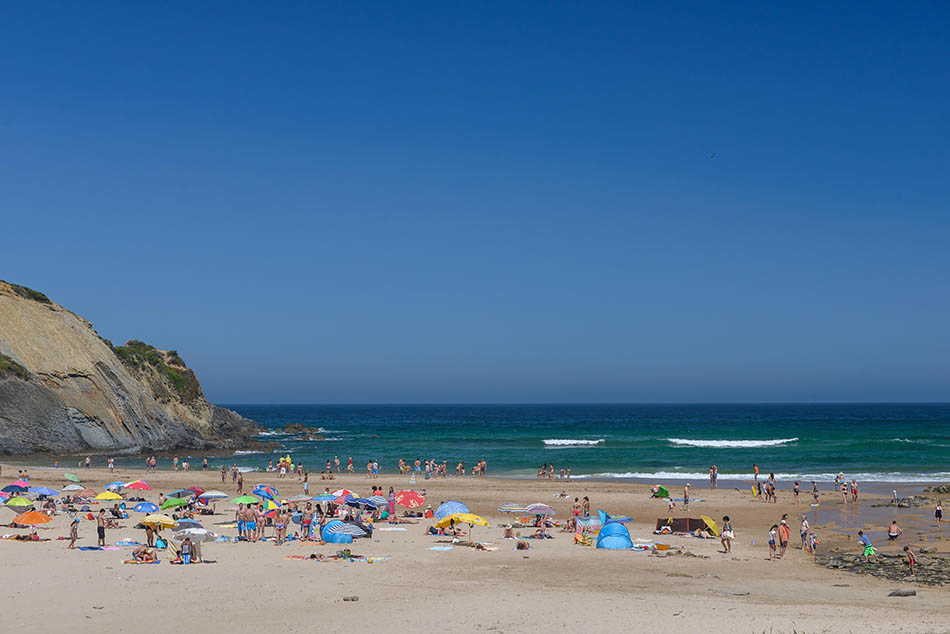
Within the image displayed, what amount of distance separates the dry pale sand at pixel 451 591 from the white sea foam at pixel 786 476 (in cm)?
2273

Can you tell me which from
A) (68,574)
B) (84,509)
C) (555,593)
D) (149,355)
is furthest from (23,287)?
(555,593)

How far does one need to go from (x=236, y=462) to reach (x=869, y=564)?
159ft

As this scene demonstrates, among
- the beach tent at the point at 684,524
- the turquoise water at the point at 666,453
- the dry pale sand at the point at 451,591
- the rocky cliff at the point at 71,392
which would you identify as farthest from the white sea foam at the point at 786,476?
the rocky cliff at the point at 71,392

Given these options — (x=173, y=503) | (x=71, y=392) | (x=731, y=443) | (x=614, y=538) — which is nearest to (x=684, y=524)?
(x=614, y=538)

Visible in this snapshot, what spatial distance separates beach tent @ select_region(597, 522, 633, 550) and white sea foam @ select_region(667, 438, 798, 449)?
2212 inches

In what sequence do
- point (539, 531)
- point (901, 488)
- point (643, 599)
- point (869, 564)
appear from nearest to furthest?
point (643, 599) → point (869, 564) → point (539, 531) → point (901, 488)

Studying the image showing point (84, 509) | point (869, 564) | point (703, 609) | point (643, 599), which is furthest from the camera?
point (84, 509)

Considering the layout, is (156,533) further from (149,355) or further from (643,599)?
(149,355)

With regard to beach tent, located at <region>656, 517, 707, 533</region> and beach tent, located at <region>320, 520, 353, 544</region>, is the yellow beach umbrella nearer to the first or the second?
beach tent, located at <region>320, 520, 353, 544</region>

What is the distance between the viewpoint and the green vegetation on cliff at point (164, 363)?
77938mm

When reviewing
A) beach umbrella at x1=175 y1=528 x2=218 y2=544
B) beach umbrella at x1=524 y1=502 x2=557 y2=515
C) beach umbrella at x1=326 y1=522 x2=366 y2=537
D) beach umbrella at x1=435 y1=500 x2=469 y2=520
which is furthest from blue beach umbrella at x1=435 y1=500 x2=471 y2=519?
beach umbrella at x1=175 y1=528 x2=218 y2=544

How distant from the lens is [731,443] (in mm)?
84688

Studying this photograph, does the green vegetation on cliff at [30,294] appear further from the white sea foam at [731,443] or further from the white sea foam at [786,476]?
the white sea foam at [731,443]

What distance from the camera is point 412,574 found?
21.1 m
